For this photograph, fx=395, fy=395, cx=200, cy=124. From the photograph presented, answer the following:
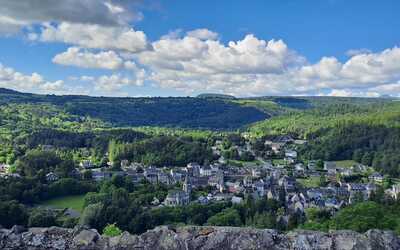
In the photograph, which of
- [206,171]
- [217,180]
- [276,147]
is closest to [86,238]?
[217,180]

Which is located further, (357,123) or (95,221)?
(357,123)

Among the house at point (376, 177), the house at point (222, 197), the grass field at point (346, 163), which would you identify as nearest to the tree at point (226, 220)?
the house at point (222, 197)

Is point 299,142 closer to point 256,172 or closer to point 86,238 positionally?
point 256,172

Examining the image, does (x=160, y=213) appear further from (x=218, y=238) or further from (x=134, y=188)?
(x=218, y=238)

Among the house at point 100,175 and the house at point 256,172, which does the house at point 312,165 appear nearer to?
the house at point 256,172

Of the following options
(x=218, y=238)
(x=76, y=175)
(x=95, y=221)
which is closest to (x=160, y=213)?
(x=95, y=221)
